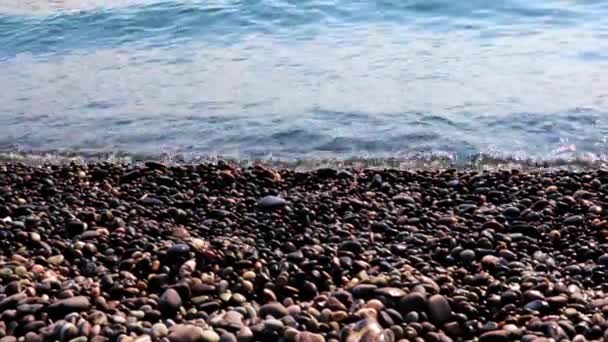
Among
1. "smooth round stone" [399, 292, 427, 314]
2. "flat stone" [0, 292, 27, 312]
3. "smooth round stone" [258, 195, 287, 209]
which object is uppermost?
"flat stone" [0, 292, 27, 312]

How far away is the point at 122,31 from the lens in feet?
46.1

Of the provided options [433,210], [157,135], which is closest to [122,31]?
[157,135]

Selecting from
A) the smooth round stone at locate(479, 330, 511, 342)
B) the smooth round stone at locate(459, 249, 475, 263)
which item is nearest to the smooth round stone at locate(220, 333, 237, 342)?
the smooth round stone at locate(479, 330, 511, 342)

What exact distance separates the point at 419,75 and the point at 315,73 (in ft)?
4.38

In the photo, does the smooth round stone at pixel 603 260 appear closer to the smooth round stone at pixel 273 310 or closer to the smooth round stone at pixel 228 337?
the smooth round stone at pixel 273 310

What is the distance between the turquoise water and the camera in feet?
27.0

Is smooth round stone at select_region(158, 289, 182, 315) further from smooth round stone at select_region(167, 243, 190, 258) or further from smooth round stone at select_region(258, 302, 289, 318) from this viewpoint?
smooth round stone at select_region(167, 243, 190, 258)

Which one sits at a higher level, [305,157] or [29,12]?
[29,12]

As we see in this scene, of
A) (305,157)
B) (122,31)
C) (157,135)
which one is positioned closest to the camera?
(305,157)

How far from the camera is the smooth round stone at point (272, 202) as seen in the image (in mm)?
5992

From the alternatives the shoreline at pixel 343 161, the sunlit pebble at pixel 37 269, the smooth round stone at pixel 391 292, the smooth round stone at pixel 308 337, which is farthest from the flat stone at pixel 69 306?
the shoreline at pixel 343 161

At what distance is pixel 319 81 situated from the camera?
392 inches

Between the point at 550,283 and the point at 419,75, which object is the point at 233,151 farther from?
the point at 550,283

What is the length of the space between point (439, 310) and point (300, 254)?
1140mm
